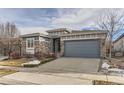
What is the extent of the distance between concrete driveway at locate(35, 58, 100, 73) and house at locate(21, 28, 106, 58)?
0.19 meters

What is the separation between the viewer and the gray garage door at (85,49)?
14.8 feet

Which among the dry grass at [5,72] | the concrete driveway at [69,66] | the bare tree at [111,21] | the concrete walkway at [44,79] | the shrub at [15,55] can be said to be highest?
the bare tree at [111,21]

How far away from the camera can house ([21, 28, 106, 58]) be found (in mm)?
4418

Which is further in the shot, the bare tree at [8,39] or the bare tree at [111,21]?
the bare tree at [8,39]

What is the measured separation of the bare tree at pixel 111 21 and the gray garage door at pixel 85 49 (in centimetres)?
51

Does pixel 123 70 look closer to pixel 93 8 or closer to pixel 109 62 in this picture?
pixel 109 62

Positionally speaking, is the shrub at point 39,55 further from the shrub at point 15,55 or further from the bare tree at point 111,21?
the bare tree at point 111,21

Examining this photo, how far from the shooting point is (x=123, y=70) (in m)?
4.12

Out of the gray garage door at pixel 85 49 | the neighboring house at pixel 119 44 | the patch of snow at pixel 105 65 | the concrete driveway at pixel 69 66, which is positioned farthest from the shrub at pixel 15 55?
the neighboring house at pixel 119 44

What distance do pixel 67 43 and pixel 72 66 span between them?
814 millimetres

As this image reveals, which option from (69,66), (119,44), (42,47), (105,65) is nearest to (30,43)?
(42,47)

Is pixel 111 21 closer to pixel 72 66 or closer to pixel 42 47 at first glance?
pixel 72 66
